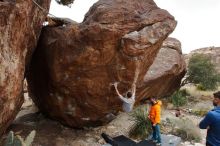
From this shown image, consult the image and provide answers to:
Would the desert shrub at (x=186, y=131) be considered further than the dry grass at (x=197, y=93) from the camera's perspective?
No

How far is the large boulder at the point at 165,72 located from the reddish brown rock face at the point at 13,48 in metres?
7.08

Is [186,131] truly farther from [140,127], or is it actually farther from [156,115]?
[156,115]

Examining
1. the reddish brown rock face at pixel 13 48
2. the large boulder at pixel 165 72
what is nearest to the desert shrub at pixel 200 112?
the large boulder at pixel 165 72

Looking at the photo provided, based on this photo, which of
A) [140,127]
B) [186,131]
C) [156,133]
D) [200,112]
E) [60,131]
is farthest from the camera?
[200,112]

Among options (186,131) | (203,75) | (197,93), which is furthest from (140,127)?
(203,75)

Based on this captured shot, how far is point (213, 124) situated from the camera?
301 inches

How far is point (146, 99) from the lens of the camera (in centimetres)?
2178

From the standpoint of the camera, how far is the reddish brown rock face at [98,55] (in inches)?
539

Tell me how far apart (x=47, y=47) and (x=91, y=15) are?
6.36 feet

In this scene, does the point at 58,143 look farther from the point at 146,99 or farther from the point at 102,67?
the point at 146,99

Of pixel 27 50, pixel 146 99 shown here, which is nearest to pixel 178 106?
pixel 146 99

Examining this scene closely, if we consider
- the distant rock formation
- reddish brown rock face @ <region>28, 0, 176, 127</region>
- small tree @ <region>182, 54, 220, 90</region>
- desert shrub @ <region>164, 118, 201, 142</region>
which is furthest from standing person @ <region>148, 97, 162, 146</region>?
the distant rock formation

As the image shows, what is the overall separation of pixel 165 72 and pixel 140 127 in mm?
5026

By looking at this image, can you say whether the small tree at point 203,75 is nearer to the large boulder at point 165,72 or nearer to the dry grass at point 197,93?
the dry grass at point 197,93
